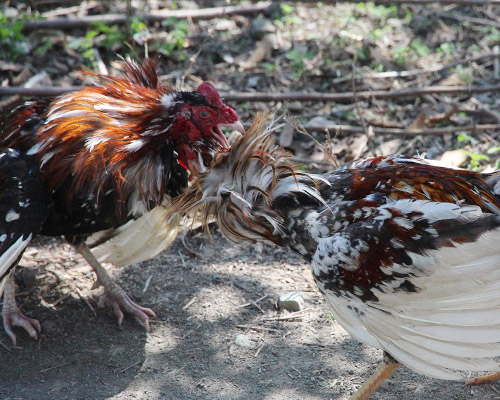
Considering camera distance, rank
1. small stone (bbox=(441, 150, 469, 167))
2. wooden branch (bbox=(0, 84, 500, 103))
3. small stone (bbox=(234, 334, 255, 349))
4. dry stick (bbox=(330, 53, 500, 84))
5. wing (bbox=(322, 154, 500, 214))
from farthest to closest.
A: dry stick (bbox=(330, 53, 500, 84)) → wooden branch (bbox=(0, 84, 500, 103)) → small stone (bbox=(441, 150, 469, 167)) → small stone (bbox=(234, 334, 255, 349)) → wing (bbox=(322, 154, 500, 214))

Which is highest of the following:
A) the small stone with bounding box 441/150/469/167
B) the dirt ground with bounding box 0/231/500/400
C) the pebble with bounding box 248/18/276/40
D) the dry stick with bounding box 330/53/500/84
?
the pebble with bounding box 248/18/276/40

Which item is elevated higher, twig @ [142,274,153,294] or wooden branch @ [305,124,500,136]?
wooden branch @ [305,124,500,136]

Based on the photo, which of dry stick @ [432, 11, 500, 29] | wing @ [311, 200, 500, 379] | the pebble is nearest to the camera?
wing @ [311, 200, 500, 379]

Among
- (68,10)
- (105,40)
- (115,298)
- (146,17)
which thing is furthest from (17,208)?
(68,10)

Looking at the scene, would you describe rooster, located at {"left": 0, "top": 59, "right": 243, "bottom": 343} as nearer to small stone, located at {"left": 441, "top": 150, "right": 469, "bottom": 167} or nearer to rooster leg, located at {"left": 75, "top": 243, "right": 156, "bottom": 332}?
rooster leg, located at {"left": 75, "top": 243, "right": 156, "bottom": 332}

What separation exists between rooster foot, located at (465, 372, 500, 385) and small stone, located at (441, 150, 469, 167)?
7.80ft

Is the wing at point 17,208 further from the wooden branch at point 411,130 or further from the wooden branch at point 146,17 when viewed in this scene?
the wooden branch at point 146,17

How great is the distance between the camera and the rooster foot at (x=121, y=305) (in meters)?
4.40

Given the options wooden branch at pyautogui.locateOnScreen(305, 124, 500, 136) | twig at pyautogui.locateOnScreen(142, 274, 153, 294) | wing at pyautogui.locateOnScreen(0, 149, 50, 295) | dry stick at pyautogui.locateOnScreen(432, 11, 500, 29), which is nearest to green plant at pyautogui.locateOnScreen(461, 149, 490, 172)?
wooden branch at pyautogui.locateOnScreen(305, 124, 500, 136)

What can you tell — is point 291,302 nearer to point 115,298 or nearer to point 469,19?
point 115,298

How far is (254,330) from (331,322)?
0.56 metres

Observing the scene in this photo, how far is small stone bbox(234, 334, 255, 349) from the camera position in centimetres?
418

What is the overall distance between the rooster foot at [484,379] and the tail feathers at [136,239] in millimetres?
2239

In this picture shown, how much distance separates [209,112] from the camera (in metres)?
3.71
